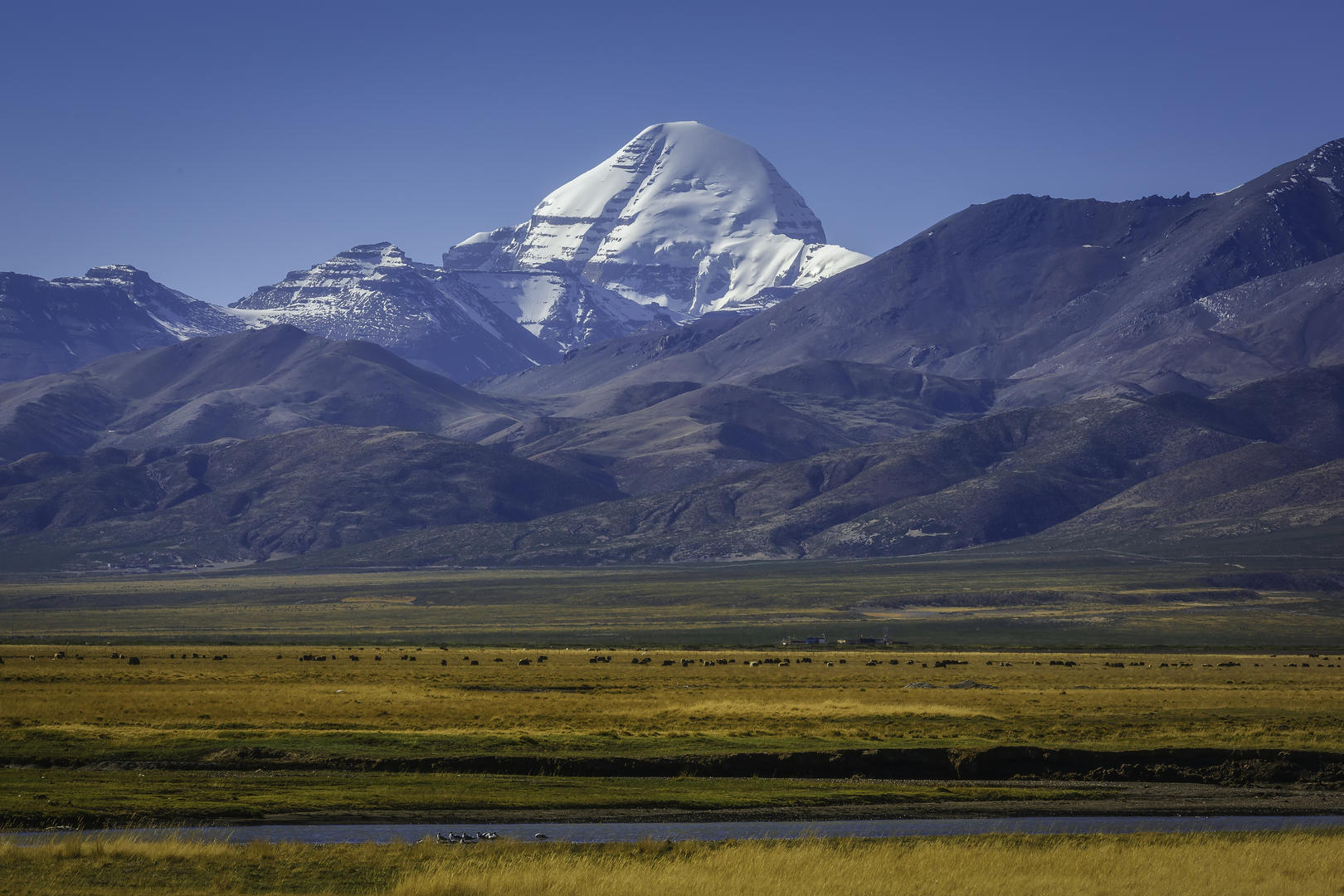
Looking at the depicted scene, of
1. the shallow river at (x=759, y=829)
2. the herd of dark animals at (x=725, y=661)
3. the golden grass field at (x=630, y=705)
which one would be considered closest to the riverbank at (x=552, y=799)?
the shallow river at (x=759, y=829)

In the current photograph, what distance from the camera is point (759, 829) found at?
4169 centimetres

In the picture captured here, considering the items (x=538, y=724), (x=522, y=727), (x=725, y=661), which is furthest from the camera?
(x=725, y=661)

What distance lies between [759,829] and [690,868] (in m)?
8.69

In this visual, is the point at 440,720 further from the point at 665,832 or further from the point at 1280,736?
the point at 1280,736

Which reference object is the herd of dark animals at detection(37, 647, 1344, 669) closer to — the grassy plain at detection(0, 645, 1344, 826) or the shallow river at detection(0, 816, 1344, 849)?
the grassy plain at detection(0, 645, 1344, 826)

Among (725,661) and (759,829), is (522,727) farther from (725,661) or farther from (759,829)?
(725,661)

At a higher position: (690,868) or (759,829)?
(690,868)

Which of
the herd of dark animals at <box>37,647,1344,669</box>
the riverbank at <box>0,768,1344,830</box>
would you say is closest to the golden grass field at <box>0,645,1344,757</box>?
the herd of dark animals at <box>37,647,1344,669</box>

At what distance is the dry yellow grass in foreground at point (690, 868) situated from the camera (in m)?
31.0

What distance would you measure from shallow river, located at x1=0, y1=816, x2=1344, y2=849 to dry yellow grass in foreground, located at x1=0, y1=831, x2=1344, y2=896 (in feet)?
8.90

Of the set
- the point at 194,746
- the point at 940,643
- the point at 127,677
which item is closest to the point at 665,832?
the point at 194,746

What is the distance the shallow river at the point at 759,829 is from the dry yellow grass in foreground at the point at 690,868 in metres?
2.71

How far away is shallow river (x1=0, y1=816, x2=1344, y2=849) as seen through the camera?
1503 inches

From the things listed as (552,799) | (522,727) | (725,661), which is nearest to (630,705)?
(522,727)
